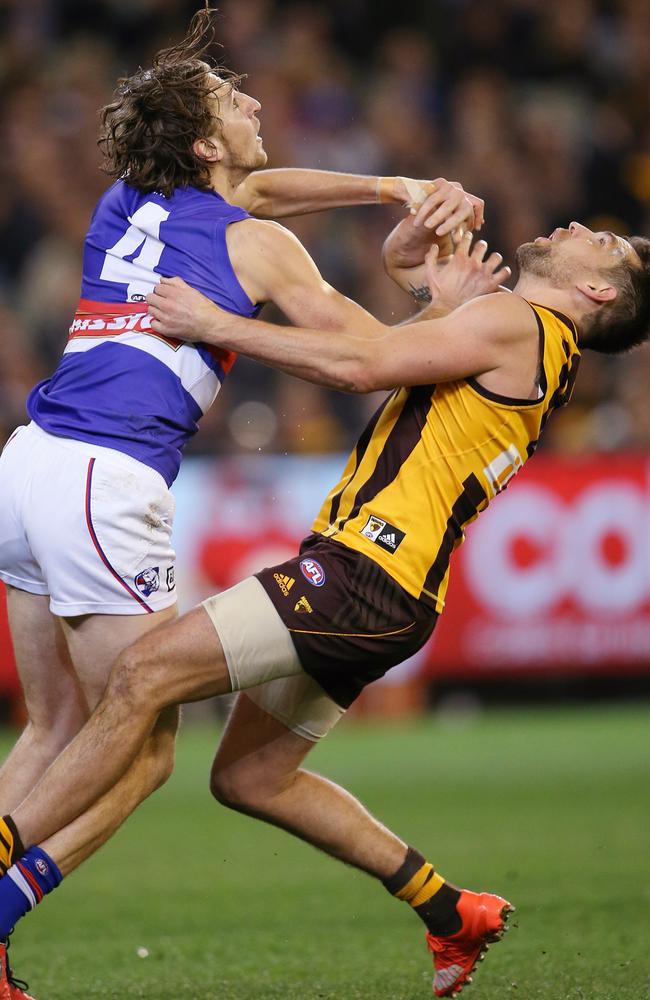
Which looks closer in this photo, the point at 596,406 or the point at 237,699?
the point at 237,699

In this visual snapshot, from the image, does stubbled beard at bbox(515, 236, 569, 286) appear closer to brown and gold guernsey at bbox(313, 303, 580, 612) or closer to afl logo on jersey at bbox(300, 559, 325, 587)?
brown and gold guernsey at bbox(313, 303, 580, 612)

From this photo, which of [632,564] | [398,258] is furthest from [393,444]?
[632,564]

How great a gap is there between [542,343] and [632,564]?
275 inches

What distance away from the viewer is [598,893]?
6.14 m

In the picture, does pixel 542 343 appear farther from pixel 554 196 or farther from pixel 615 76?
pixel 615 76

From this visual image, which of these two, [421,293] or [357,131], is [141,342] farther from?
[357,131]

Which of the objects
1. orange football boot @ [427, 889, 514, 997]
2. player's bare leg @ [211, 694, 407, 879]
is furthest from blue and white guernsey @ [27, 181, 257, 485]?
orange football boot @ [427, 889, 514, 997]

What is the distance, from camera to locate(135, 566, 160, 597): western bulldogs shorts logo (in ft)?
14.4

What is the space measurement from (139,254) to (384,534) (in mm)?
1156

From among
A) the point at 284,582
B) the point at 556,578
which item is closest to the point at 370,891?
the point at 284,582

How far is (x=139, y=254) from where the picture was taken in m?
4.55

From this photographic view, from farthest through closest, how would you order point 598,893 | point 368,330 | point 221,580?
point 221,580 < point 598,893 < point 368,330

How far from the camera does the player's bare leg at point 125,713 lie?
4234 millimetres

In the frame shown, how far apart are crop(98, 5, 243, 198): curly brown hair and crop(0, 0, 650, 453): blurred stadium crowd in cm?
603
